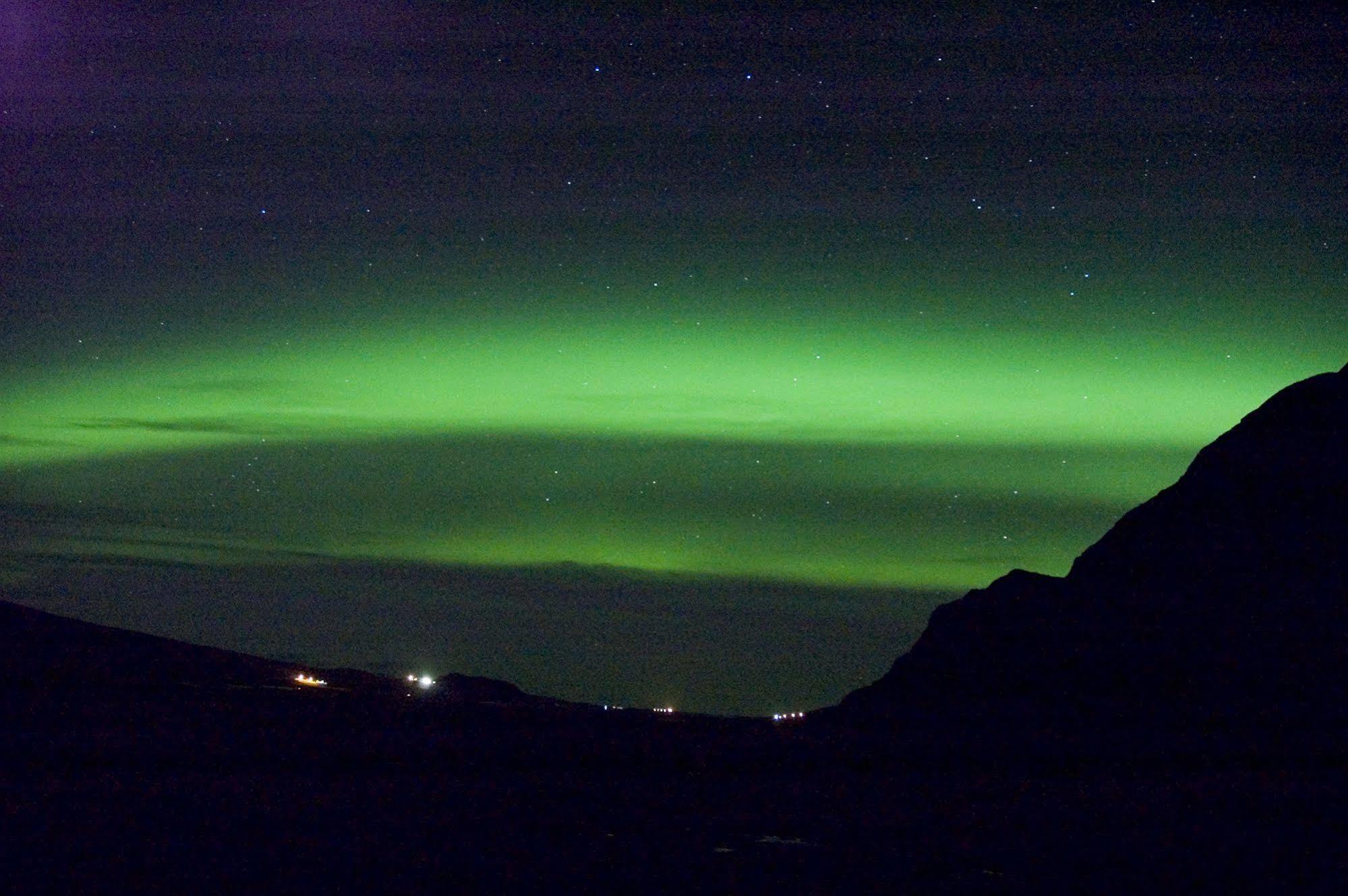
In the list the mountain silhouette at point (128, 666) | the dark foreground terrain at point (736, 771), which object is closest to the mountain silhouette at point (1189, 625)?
the dark foreground terrain at point (736, 771)

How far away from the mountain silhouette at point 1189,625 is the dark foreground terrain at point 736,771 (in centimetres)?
35

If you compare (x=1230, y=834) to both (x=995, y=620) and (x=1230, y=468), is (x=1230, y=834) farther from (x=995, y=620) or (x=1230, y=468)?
(x=1230, y=468)

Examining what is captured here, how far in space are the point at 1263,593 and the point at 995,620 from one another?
73.1 feet

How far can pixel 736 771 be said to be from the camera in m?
44.0

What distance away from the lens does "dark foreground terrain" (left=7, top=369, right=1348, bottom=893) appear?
77.5ft

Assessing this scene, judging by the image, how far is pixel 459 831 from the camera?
2714cm

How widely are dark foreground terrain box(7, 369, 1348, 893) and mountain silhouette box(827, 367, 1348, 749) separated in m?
0.35

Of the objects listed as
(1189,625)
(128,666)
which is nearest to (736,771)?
(128,666)

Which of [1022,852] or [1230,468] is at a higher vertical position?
[1230,468]

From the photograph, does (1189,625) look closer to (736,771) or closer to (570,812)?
(736,771)

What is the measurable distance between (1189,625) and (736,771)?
7087 centimetres

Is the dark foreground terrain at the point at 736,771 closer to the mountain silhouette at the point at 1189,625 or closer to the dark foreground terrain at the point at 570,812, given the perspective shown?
the dark foreground terrain at the point at 570,812

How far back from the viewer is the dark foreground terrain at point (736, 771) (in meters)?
23.6

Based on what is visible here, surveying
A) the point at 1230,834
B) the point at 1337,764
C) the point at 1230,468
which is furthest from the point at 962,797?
the point at 1230,468
